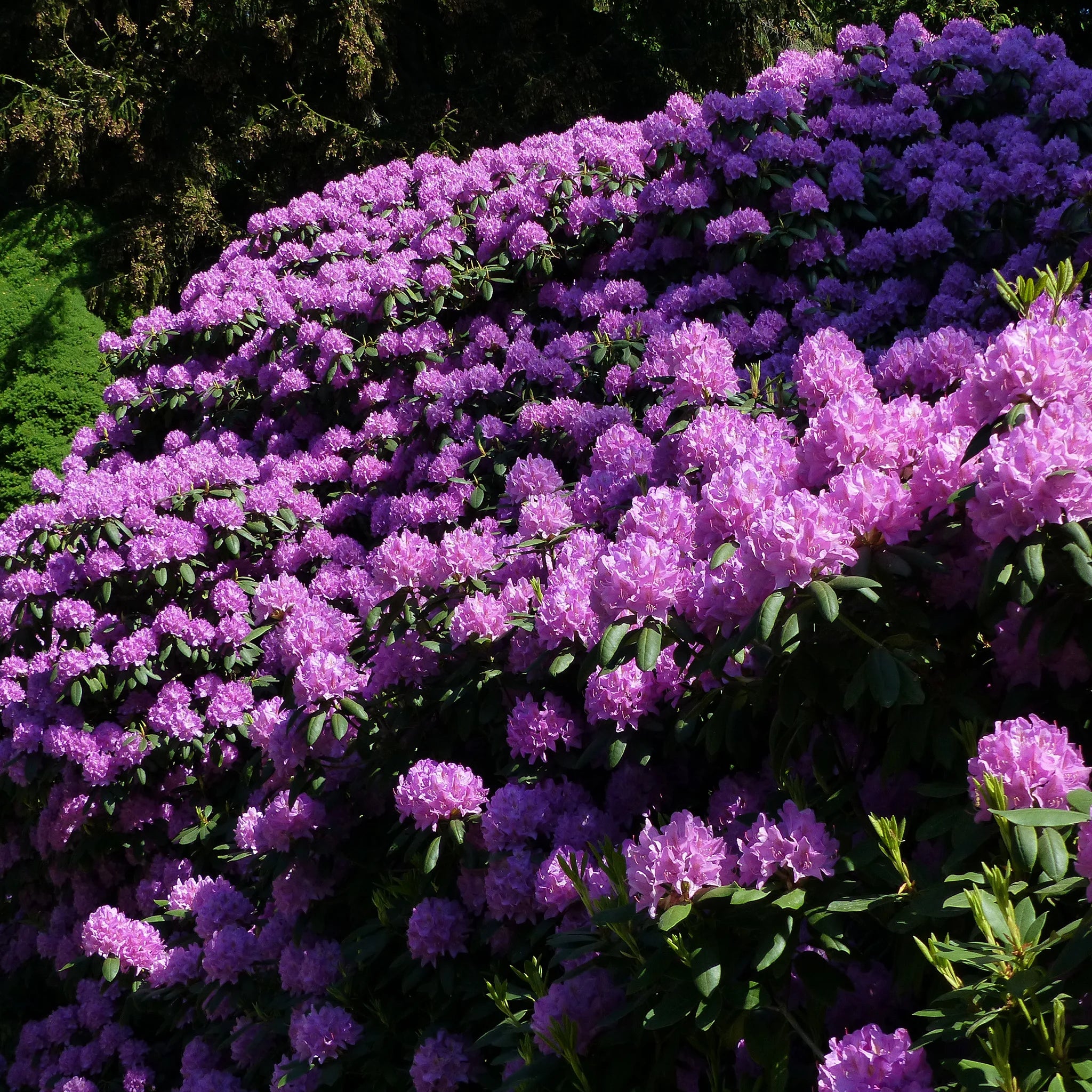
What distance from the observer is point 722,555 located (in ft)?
5.66

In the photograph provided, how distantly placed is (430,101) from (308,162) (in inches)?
50.6

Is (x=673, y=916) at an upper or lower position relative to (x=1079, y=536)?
lower

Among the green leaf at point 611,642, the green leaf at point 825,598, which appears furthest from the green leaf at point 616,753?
the green leaf at point 825,598

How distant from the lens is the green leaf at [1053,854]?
1.23 meters

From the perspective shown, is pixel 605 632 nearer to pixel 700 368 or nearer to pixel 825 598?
pixel 825 598

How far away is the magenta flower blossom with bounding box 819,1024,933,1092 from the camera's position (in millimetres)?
1253

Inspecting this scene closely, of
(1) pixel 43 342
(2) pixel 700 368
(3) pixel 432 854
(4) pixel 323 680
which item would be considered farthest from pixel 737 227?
(1) pixel 43 342

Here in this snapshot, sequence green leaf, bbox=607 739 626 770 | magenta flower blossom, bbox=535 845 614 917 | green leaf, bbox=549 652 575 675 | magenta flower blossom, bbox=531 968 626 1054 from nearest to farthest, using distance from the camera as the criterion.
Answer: magenta flower blossom, bbox=531 968 626 1054, magenta flower blossom, bbox=535 845 614 917, green leaf, bbox=607 739 626 770, green leaf, bbox=549 652 575 675

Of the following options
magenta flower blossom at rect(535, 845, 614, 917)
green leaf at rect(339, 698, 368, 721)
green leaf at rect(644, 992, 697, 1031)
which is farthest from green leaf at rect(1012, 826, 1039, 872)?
green leaf at rect(339, 698, 368, 721)

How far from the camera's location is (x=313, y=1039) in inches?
86.6

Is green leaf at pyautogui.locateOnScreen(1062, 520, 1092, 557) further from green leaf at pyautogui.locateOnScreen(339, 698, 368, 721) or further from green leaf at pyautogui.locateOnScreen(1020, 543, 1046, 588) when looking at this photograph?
green leaf at pyautogui.locateOnScreen(339, 698, 368, 721)

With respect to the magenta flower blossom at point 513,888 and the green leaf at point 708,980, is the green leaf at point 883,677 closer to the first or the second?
the green leaf at point 708,980

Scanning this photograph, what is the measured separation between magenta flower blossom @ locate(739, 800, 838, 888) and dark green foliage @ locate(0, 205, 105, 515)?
26.5ft

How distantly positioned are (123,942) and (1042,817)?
2.80 metres
